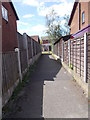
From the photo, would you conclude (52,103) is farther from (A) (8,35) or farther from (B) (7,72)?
(A) (8,35)

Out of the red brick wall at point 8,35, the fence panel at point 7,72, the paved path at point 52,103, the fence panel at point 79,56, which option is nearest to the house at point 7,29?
the red brick wall at point 8,35

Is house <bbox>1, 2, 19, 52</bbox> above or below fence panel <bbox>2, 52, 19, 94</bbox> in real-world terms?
above

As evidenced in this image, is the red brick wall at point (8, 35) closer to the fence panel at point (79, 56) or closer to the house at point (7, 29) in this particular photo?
the house at point (7, 29)

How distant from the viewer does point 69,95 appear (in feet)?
16.3

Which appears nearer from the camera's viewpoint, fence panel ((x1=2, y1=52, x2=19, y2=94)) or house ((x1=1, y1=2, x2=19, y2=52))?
fence panel ((x1=2, y1=52, x2=19, y2=94))

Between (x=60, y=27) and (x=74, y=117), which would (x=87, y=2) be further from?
(x=60, y=27)

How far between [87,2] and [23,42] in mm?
8803

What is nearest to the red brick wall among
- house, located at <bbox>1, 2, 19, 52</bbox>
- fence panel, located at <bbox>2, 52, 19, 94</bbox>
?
house, located at <bbox>1, 2, 19, 52</bbox>

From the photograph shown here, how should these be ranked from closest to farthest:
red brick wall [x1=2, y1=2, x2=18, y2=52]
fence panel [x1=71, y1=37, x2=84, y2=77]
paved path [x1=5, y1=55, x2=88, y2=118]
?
1. paved path [x1=5, y1=55, x2=88, y2=118]
2. fence panel [x1=71, y1=37, x2=84, y2=77]
3. red brick wall [x1=2, y1=2, x2=18, y2=52]

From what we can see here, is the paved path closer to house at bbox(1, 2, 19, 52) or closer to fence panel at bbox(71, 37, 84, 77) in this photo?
fence panel at bbox(71, 37, 84, 77)

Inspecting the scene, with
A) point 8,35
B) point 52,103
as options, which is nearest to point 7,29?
point 8,35

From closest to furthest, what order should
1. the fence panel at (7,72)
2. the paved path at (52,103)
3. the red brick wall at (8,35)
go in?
1. the paved path at (52,103)
2. the fence panel at (7,72)
3. the red brick wall at (8,35)

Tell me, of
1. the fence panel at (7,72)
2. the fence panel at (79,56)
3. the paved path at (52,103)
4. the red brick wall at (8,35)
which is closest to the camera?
the paved path at (52,103)

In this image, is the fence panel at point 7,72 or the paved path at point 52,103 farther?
the fence panel at point 7,72
